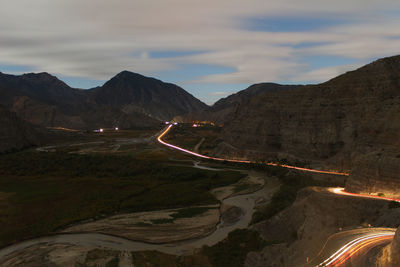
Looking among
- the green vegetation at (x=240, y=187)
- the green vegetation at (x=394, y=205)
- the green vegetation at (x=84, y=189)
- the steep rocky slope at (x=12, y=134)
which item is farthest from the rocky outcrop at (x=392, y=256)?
the steep rocky slope at (x=12, y=134)

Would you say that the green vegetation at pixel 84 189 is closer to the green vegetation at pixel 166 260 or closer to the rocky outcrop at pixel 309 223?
the green vegetation at pixel 166 260

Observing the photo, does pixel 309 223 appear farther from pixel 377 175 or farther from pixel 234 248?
pixel 377 175

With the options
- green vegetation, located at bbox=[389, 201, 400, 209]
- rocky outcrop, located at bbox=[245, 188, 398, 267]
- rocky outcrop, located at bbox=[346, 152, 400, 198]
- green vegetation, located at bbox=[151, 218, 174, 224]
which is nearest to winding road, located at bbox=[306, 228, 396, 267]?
rocky outcrop, located at bbox=[245, 188, 398, 267]

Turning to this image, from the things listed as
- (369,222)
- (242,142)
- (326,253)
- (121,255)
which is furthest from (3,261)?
(242,142)

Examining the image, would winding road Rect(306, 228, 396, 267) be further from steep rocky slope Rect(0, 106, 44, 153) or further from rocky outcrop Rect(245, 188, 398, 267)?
steep rocky slope Rect(0, 106, 44, 153)

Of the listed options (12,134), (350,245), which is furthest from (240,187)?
(12,134)

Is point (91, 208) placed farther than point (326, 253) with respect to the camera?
Yes

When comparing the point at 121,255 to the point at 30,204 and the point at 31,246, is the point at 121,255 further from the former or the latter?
the point at 30,204
